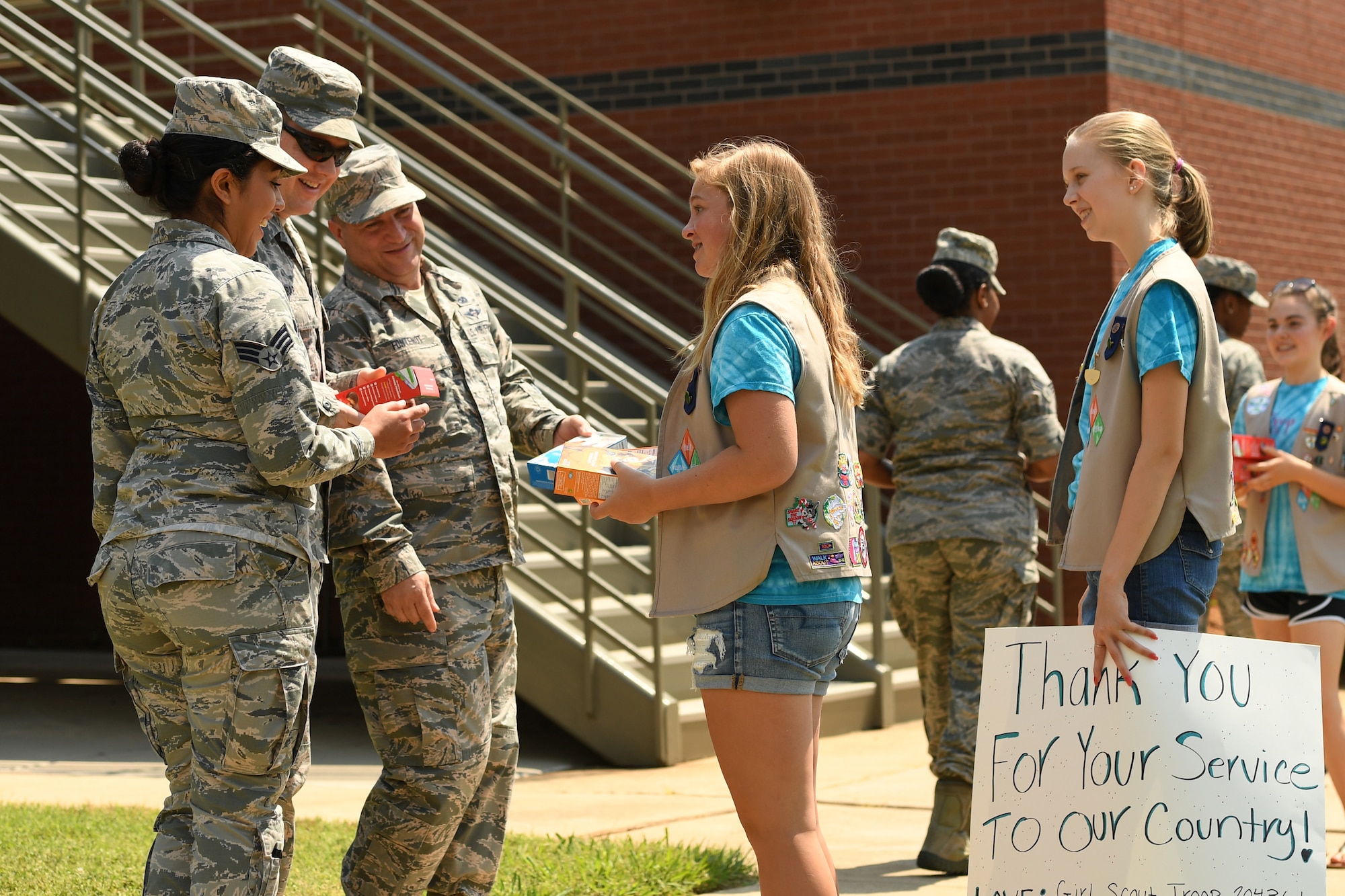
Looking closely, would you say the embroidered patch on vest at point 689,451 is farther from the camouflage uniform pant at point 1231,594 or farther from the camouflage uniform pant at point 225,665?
the camouflage uniform pant at point 1231,594

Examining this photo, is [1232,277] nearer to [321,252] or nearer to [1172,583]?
[1172,583]

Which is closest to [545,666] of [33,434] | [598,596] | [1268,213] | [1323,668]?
[598,596]

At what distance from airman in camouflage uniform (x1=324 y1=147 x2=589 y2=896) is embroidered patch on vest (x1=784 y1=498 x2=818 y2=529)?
1.12 m

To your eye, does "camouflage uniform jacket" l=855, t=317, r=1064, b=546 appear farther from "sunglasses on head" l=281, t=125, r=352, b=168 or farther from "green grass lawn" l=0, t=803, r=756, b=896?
"sunglasses on head" l=281, t=125, r=352, b=168

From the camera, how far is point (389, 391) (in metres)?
3.68

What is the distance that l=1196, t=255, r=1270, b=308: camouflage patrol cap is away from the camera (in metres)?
6.66

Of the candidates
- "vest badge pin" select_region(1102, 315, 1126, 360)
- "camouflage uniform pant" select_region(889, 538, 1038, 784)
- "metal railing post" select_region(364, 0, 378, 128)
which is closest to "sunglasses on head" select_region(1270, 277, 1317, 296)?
"camouflage uniform pant" select_region(889, 538, 1038, 784)

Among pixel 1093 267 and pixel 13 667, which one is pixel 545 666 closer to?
pixel 1093 267

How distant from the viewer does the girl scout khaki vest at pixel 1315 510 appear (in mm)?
5059

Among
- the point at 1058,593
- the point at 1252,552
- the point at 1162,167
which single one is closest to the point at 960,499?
the point at 1252,552

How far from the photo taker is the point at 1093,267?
31.3 ft

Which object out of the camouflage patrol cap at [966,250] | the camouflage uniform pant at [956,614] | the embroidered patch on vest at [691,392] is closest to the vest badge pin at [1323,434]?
the camouflage uniform pant at [956,614]

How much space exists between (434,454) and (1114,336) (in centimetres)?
177

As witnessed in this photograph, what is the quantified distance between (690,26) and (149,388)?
26.5 ft
